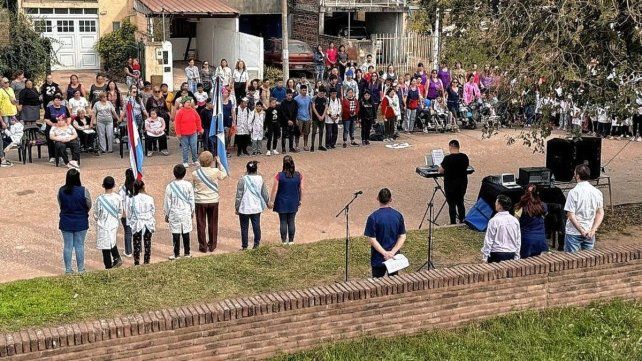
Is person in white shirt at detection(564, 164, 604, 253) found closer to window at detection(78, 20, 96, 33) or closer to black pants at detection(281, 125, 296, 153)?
black pants at detection(281, 125, 296, 153)

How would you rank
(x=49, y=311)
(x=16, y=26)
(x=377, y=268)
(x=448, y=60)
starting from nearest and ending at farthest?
(x=49, y=311) < (x=377, y=268) < (x=448, y=60) < (x=16, y=26)

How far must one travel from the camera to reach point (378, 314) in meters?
9.51

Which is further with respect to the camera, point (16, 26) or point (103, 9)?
point (103, 9)

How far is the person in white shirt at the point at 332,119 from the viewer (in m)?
20.2

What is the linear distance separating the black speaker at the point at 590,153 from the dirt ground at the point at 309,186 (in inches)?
47.2

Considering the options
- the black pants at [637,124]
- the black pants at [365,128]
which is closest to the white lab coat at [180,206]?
the black pants at [365,128]

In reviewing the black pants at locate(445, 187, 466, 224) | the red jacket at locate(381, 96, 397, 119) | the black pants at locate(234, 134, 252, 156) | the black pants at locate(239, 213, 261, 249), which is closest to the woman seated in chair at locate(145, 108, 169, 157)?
the black pants at locate(234, 134, 252, 156)

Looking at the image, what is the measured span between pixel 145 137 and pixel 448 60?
8591 millimetres

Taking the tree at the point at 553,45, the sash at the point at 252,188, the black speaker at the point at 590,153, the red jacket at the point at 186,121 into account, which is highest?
the tree at the point at 553,45

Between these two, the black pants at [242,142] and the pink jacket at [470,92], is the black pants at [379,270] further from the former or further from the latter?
the pink jacket at [470,92]

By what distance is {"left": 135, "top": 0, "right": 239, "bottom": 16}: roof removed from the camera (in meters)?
28.3

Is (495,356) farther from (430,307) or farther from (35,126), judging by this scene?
(35,126)

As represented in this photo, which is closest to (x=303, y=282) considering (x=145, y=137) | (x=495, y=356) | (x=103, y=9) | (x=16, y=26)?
(x=495, y=356)

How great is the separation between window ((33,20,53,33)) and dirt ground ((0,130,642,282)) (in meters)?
9.43
